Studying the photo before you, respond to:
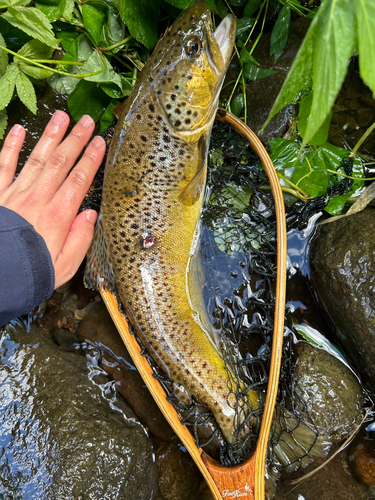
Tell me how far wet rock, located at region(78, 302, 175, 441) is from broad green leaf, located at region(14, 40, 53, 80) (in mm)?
1546

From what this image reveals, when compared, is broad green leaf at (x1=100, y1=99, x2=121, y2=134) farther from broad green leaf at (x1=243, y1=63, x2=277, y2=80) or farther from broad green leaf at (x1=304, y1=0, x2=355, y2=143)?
broad green leaf at (x1=304, y1=0, x2=355, y2=143)

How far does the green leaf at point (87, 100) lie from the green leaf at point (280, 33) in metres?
1.08

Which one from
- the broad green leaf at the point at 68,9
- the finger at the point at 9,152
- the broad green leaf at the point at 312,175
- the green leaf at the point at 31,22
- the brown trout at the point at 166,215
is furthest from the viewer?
the finger at the point at 9,152

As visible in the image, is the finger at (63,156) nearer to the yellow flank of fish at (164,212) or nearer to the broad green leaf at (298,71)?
the yellow flank of fish at (164,212)

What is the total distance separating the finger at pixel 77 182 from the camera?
2066mm

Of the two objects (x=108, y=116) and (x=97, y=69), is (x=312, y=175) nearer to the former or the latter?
(x=108, y=116)

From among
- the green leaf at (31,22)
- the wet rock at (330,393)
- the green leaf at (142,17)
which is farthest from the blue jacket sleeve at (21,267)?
the wet rock at (330,393)

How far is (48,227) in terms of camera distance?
2039 mm

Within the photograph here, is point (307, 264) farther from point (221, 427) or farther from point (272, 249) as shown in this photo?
point (221, 427)

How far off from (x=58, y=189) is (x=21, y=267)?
0.60 m

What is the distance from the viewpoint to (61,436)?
2014 millimetres

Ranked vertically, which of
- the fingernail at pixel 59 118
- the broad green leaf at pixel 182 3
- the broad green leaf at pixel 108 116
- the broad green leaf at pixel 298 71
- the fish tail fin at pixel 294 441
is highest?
the broad green leaf at pixel 182 3

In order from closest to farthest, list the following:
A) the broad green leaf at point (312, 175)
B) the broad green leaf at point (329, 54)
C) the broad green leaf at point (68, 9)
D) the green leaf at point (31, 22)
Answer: the broad green leaf at point (329, 54) → the green leaf at point (31, 22) → the broad green leaf at point (68, 9) → the broad green leaf at point (312, 175)

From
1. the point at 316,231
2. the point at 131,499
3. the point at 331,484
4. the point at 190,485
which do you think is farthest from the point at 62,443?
the point at 316,231
